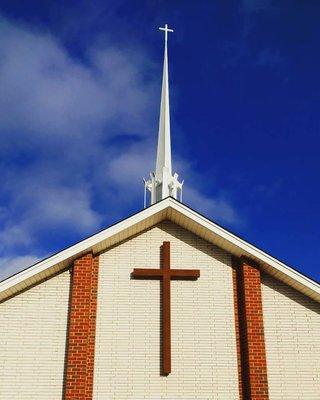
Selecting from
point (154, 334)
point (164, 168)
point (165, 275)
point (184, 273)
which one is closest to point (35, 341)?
point (154, 334)

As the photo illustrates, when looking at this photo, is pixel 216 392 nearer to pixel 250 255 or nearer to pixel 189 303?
pixel 189 303

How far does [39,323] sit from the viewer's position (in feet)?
44.2

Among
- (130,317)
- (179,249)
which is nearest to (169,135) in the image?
(179,249)

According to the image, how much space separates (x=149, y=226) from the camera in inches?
583

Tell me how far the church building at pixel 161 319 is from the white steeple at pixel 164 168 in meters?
7.80

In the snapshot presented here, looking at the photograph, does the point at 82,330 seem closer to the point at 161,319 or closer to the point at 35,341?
the point at 35,341

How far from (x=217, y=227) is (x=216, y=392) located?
4.01m

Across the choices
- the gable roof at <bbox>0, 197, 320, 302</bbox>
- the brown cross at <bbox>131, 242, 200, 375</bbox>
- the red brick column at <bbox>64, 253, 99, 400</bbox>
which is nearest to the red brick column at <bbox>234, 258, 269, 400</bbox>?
the gable roof at <bbox>0, 197, 320, 302</bbox>

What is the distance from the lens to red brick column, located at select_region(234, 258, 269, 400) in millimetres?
13031

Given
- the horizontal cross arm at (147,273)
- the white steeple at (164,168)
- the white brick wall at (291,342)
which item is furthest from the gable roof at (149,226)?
the white steeple at (164,168)

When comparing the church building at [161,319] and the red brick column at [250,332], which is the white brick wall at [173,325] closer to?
the church building at [161,319]

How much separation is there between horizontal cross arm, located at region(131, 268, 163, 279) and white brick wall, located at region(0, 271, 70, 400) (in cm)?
172

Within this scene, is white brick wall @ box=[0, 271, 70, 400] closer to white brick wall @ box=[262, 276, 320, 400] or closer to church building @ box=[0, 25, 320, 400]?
church building @ box=[0, 25, 320, 400]

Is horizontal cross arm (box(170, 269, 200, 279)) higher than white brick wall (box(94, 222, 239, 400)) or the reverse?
higher
